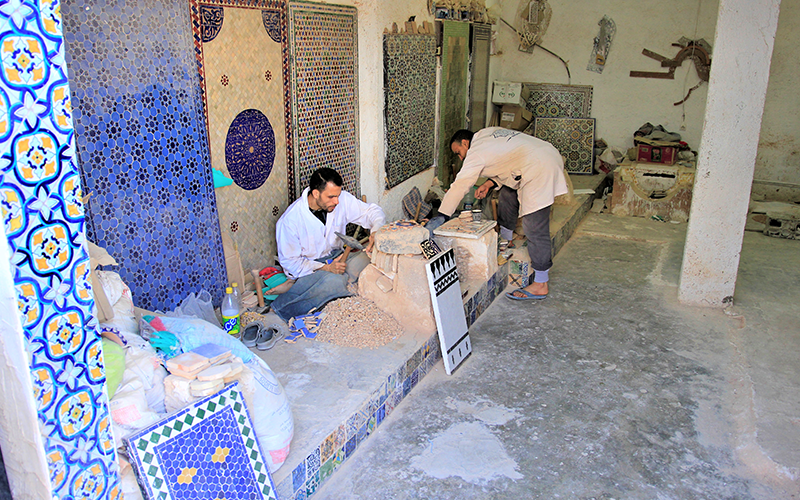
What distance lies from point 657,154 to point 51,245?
8290 mm

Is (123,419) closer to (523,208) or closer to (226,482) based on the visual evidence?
(226,482)

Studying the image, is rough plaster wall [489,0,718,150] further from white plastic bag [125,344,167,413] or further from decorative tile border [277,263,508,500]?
white plastic bag [125,344,167,413]

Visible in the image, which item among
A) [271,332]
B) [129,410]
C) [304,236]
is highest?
[304,236]

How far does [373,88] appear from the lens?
5.98m

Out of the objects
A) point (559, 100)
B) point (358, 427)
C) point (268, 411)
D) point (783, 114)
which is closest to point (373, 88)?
point (358, 427)

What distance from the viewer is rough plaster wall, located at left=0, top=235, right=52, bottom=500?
1979mm

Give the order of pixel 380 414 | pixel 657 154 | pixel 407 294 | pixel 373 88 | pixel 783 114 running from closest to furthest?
1. pixel 380 414
2. pixel 407 294
3. pixel 373 88
4. pixel 657 154
5. pixel 783 114

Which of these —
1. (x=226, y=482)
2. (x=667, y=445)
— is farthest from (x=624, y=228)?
(x=226, y=482)

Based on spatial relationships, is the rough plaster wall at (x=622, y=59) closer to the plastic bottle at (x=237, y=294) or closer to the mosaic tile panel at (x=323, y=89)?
the mosaic tile panel at (x=323, y=89)

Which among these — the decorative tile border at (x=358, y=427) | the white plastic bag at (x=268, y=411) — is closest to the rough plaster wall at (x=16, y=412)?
the white plastic bag at (x=268, y=411)

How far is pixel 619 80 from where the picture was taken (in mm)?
9758

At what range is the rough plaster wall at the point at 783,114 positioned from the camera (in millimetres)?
8766

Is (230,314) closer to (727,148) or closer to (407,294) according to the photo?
(407,294)

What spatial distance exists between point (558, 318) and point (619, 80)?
5.72 meters
